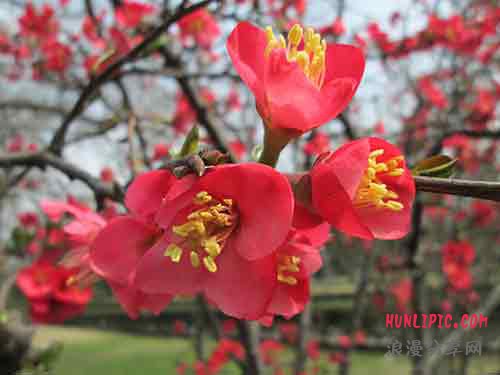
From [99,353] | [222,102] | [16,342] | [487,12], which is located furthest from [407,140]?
[99,353]

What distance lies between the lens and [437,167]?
0.41 meters

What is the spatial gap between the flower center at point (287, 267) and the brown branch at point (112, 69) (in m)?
0.38

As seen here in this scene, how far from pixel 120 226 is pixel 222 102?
406cm

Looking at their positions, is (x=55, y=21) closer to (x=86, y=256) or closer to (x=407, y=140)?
(x=407, y=140)

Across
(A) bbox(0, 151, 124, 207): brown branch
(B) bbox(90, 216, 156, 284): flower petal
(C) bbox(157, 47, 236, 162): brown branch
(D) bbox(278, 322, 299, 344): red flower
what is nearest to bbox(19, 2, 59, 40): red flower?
(C) bbox(157, 47, 236, 162): brown branch

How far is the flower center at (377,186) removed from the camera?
1.30 ft

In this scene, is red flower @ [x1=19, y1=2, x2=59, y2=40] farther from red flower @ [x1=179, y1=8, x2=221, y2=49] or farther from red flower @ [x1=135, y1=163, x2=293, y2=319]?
red flower @ [x1=135, y1=163, x2=293, y2=319]

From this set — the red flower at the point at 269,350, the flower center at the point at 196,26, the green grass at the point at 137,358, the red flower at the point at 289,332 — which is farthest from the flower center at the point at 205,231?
the red flower at the point at 289,332

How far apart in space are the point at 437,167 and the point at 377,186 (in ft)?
0.20

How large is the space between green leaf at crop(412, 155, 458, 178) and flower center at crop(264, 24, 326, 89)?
0.12 m

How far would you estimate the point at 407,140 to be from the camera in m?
2.96

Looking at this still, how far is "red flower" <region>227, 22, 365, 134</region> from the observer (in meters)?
0.39

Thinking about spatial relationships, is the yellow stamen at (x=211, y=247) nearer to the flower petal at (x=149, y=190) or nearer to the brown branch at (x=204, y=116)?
the flower petal at (x=149, y=190)

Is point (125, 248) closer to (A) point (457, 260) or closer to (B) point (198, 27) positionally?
(B) point (198, 27)
